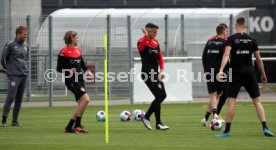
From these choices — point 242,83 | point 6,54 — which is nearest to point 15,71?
point 6,54

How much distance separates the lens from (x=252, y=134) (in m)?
16.6

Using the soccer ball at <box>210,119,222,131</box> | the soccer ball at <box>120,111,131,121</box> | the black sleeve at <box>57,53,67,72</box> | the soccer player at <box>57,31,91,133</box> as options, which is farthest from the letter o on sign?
the black sleeve at <box>57,53,67,72</box>

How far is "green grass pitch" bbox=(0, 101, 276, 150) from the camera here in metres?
14.3

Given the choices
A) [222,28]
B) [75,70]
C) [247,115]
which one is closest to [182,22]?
[247,115]

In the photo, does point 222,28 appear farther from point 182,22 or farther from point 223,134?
point 182,22

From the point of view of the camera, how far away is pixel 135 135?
658 inches

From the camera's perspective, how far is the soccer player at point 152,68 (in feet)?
59.9

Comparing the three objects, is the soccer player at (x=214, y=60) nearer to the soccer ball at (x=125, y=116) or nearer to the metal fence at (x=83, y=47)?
the soccer ball at (x=125, y=116)

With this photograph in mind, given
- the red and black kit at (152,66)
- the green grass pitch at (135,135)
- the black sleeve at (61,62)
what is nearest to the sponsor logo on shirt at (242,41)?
the green grass pitch at (135,135)

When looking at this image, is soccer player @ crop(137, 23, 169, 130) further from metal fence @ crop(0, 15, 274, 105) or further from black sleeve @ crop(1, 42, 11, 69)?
metal fence @ crop(0, 15, 274, 105)

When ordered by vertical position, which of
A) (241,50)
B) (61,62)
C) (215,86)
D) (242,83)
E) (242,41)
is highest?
(242,41)

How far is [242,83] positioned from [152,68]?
2.80 meters

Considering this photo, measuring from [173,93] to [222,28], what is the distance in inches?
416

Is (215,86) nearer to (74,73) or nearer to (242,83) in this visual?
(242,83)
